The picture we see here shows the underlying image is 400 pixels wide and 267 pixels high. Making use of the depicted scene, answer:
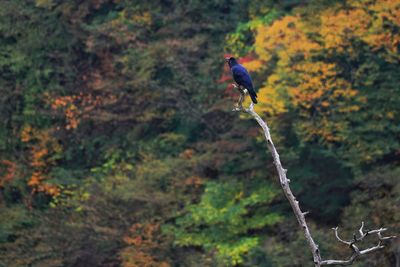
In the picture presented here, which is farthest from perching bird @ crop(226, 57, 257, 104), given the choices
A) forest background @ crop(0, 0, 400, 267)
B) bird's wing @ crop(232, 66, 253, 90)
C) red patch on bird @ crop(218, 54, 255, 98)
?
red patch on bird @ crop(218, 54, 255, 98)

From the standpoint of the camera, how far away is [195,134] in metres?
21.6

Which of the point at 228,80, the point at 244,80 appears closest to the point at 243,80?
the point at 244,80

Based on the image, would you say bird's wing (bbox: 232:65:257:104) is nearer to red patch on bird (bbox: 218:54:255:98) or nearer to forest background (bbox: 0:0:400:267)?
forest background (bbox: 0:0:400:267)

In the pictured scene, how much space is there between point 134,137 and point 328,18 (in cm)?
705

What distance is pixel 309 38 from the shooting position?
17922 mm

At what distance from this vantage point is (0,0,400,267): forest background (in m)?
17.0

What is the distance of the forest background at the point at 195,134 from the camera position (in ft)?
55.7

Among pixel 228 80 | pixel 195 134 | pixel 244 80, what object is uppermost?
pixel 244 80

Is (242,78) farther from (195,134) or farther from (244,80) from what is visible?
(195,134)

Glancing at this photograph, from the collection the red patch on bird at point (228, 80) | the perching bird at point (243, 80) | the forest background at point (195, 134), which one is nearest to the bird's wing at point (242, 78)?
the perching bird at point (243, 80)

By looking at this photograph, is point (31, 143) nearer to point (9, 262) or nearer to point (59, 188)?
point (59, 188)

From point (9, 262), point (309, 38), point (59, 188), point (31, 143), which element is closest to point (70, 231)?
Answer: point (9, 262)

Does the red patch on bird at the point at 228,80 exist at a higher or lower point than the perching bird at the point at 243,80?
lower

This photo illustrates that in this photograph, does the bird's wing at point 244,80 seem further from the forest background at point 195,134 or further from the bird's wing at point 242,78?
the forest background at point 195,134
